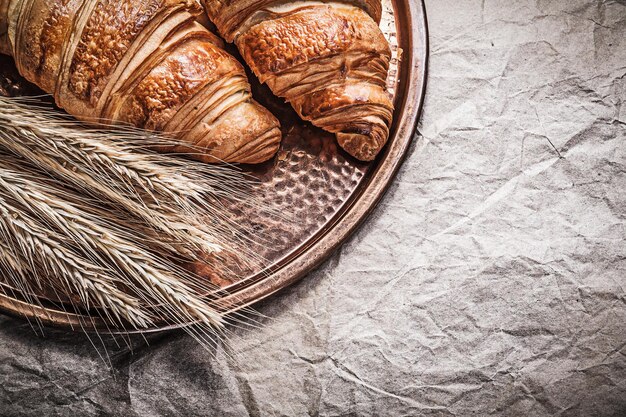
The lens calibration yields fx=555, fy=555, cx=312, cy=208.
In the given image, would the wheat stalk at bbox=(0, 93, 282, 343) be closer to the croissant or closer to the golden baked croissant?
the croissant

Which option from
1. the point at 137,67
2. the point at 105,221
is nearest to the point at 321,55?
the point at 137,67

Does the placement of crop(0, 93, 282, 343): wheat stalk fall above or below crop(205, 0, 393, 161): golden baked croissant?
below

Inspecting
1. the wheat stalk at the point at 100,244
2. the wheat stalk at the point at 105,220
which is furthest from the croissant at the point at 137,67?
the wheat stalk at the point at 100,244

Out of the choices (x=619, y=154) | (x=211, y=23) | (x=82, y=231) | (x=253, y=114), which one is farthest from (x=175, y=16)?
(x=619, y=154)

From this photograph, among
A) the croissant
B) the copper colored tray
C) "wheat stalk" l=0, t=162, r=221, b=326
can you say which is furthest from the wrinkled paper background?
the croissant

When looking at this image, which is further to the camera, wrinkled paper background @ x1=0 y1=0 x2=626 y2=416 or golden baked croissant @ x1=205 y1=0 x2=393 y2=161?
wrinkled paper background @ x1=0 y1=0 x2=626 y2=416
